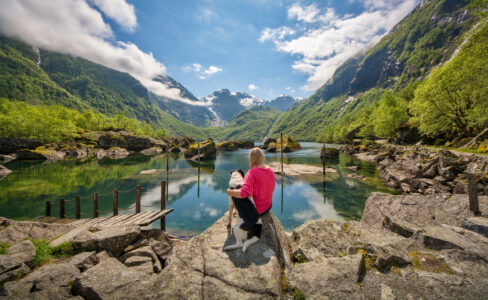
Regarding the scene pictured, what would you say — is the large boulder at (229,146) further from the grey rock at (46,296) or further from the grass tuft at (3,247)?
the grey rock at (46,296)

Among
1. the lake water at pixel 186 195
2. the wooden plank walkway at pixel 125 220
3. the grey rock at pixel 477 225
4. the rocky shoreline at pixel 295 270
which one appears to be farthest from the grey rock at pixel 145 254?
the grey rock at pixel 477 225

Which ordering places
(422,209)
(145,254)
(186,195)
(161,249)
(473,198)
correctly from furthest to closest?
(186,195) < (422,209) < (161,249) < (473,198) < (145,254)

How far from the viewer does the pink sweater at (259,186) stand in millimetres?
4602

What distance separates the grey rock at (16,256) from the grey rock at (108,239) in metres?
1.40

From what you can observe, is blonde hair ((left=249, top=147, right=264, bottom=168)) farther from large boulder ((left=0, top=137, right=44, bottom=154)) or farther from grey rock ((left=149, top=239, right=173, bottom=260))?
large boulder ((left=0, top=137, right=44, bottom=154))

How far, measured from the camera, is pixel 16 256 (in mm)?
5785

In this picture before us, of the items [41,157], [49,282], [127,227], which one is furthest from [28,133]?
[49,282]

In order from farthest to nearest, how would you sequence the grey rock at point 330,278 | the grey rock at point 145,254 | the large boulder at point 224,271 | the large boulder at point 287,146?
the large boulder at point 287,146 < the grey rock at point 145,254 < the large boulder at point 224,271 < the grey rock at point 330,278

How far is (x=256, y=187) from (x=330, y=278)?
7.77 ft

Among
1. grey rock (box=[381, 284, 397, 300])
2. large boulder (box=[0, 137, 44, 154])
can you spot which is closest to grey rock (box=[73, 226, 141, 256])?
grey rock (box=[381, 284, 397, 300])

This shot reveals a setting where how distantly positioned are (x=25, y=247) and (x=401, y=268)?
10.8m

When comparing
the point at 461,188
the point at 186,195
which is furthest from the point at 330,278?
the point at 186,195

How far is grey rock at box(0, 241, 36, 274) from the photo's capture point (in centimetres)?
521

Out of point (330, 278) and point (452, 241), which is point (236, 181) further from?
point (452, 241)
